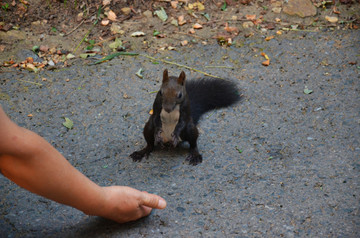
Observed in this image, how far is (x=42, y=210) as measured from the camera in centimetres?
212

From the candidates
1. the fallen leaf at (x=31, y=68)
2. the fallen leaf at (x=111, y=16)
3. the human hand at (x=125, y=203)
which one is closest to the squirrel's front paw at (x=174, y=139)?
the human hand at (x=125, y=203)

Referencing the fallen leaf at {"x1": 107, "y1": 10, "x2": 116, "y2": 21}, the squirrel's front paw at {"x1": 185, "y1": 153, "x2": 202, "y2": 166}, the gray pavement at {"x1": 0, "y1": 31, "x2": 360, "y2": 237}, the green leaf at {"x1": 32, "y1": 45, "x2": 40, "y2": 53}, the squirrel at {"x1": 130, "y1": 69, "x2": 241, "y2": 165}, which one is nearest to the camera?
the gray pavement at {"x1": 0, "y1": 31, "x2": 360, "y2": 237}

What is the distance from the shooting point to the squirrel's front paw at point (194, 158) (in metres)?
2.47

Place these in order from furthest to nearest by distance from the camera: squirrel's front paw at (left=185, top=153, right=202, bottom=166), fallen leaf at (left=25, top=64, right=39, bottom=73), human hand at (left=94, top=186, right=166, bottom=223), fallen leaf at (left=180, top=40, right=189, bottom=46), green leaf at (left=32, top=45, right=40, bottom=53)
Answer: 1. fallen leaf at (left=180, top=40, right=189, bottom=46)
2. green leaf at (left=32, top=45, right=40, bottom=53)
3. fallen leaf at (left=25, top=64, right=39, bottom=73)
4. squirrel's front paw at (left=185, top=153, right=202, bottom=166)
5. human hand at (left=94, top=186, right=166, bottom=223)

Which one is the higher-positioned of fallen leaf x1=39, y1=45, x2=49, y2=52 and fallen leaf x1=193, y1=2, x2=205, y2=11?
fallen leaf x1=193, y1=2, x2=205, y2=11

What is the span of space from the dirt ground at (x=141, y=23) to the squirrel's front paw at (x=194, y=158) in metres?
1.31

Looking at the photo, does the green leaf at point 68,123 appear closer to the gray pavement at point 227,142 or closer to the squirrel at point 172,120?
the gray pavement at point 227,142

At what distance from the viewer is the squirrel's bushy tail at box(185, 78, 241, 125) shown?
2.81 m

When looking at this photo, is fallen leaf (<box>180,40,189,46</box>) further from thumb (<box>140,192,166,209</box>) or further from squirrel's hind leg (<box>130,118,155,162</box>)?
thumb (<box>140,192,166,209</box>)

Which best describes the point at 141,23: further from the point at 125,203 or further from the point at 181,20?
the point at 125,203

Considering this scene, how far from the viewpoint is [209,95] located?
2.88 metres

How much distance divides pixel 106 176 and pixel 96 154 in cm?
23

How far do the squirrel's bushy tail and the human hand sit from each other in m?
0.98

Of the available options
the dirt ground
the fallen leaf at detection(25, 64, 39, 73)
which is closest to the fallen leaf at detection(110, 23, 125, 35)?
the dirt ground
